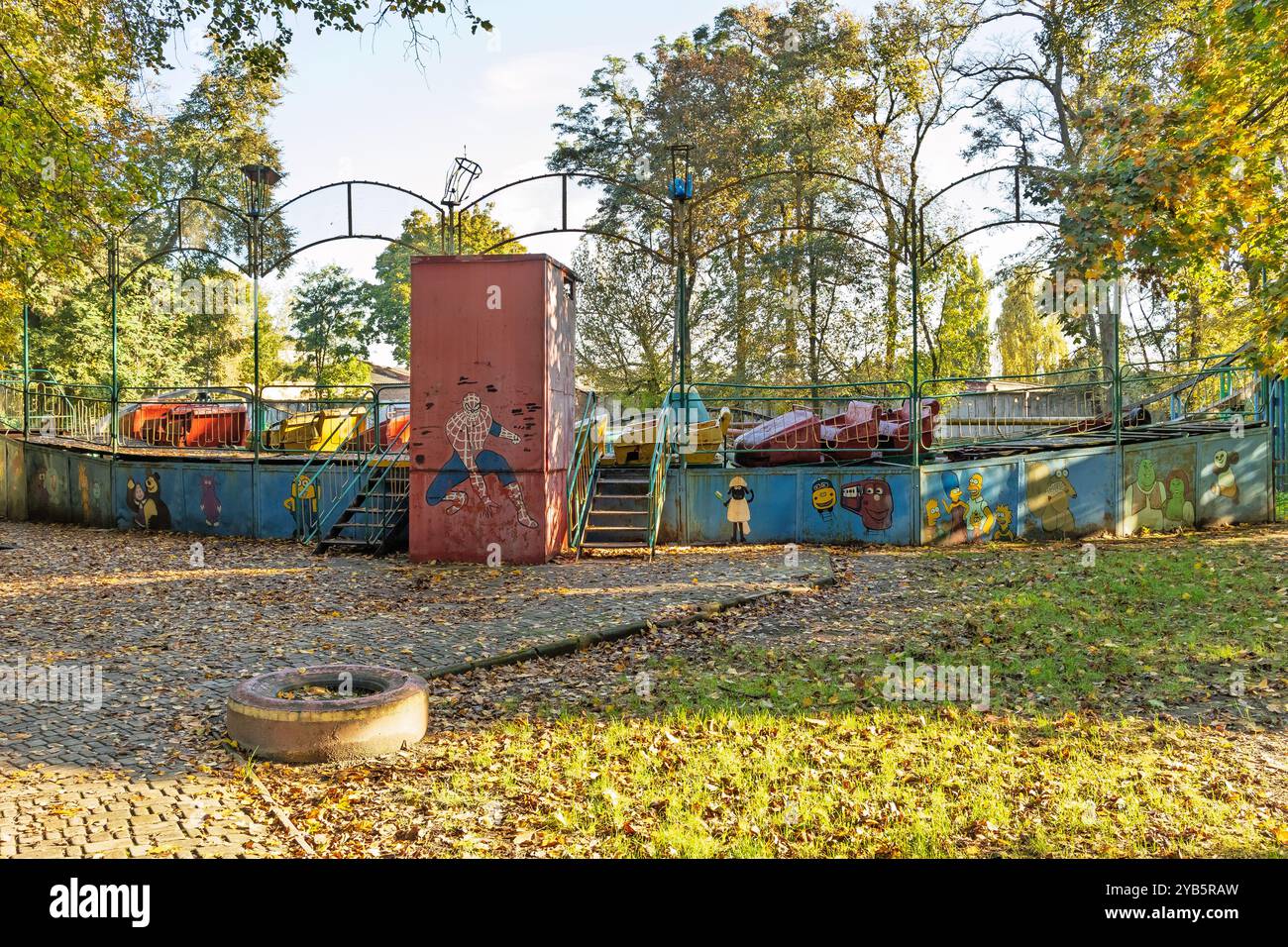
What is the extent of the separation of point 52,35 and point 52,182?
29.9ft

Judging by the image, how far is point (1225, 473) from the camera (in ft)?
56.7

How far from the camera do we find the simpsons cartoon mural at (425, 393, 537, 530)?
13828 mm

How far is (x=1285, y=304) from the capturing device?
10.4 meters

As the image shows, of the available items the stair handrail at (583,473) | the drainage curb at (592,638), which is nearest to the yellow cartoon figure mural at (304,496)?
the stair handrail at (583,473)

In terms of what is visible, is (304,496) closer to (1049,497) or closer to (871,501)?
(871,501)

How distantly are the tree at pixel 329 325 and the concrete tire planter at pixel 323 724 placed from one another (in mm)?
45225

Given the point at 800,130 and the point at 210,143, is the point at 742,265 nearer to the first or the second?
the point at 800,130

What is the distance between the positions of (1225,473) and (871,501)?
733cm

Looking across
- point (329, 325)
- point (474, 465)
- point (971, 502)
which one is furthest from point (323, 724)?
point (329, 325)

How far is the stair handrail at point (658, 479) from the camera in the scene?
1439 cm

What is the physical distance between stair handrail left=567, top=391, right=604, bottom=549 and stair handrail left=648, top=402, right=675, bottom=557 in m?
1.06

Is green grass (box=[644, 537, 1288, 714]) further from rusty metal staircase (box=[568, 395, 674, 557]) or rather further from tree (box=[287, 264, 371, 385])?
tree (box=[287, 264, 371, 385])

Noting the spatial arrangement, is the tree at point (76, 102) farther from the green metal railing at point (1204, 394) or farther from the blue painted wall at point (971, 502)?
the green metal railing at point (1204, 394)

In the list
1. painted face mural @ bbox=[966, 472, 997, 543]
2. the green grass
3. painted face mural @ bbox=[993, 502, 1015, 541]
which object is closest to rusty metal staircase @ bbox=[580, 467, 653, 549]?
the green grass
